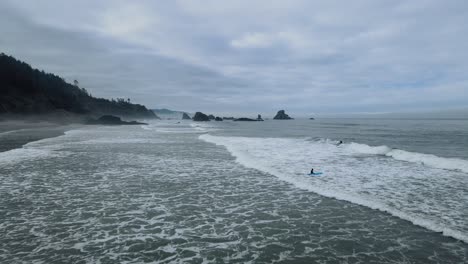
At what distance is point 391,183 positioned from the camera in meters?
14.1

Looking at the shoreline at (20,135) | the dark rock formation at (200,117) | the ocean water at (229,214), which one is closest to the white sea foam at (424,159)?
the ocean water at (229,214)

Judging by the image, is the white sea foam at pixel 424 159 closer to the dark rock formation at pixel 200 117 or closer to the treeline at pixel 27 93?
the treeline at pixel 27 93

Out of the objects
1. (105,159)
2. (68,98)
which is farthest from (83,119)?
(105,159)

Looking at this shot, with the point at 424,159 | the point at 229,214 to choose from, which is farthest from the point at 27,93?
the point at 424,159

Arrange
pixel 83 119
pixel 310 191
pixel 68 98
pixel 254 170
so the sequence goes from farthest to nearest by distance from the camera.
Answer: pixel 68 98, pixel 83 119, pixel 254 170, pixel 310 191

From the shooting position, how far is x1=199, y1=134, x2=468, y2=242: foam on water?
955 centimetres

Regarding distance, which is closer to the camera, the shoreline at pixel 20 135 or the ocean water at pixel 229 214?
the ocean water at pixel 229 214

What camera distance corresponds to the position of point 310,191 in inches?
500

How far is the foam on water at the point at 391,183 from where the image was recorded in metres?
9.55

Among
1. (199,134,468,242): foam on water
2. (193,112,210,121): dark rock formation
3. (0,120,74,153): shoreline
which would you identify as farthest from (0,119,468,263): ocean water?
(193,112,210,121): dark rock formation

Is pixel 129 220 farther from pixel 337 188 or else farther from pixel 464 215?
pixel 464 215

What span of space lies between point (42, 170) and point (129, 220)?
34.4 feet

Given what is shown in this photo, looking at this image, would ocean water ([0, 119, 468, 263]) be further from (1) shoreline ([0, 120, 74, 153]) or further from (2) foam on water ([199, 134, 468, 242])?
(1) shoreline ([0, 120, 74, 153])

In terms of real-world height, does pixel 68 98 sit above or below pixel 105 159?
above
